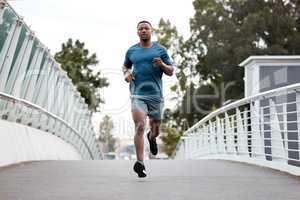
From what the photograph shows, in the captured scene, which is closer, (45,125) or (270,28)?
(45,125)

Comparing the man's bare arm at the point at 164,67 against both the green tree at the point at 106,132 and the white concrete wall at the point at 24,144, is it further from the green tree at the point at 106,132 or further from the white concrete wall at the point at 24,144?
the green tree at the point at 106,132

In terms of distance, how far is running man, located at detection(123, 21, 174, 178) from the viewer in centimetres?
817

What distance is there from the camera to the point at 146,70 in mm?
8180

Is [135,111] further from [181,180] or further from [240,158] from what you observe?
[240,158]

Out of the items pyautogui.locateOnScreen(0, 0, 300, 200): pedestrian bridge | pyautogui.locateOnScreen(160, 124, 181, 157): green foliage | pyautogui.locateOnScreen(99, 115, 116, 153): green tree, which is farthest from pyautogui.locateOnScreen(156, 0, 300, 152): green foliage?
pyautogui.locateOnScreen(99, 115, 116, 153): green tree

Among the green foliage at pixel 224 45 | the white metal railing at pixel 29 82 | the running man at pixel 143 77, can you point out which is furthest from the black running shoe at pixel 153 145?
the green foliage at pixel 224 45

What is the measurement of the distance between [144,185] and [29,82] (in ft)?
21.3

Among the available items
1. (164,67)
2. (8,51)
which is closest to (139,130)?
(164,67)

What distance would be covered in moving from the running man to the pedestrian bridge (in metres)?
0.54

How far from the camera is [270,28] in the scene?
140ft

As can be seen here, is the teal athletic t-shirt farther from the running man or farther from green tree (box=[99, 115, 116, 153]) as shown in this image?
green tree (box=[99, 115, 116, 153])

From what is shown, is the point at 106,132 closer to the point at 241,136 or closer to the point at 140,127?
the point at 241,136

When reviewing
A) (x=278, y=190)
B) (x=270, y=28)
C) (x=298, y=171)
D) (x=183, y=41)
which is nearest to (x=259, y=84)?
(x=298, y=171)

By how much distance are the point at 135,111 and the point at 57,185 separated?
1.58 m
